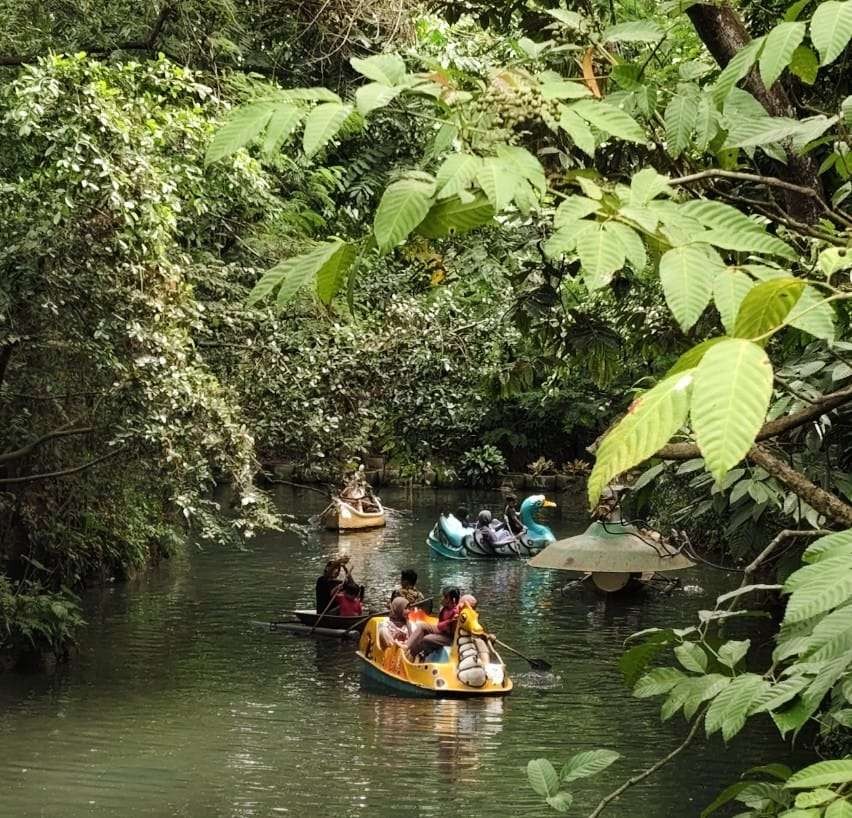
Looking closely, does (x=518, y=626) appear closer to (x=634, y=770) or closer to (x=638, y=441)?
→ (x=634, y=770)

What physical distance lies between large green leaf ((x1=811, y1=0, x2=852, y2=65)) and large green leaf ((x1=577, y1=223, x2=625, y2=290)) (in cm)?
41

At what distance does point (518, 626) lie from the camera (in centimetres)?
2077

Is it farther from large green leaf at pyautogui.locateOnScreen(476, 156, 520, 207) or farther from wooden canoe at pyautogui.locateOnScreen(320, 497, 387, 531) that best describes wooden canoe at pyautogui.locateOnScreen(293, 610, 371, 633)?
large green leaf at pyautogui.locateOnScreen(476, 156, 520, 207)

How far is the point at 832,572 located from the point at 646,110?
158 centimetres

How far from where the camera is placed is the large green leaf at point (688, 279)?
1828 mm

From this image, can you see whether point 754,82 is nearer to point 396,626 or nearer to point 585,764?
point 585,764

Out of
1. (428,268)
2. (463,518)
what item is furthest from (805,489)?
(463,518)

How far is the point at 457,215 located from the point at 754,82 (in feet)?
5.27

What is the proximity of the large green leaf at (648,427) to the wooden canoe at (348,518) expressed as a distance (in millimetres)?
29060

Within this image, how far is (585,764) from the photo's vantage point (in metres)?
2.51

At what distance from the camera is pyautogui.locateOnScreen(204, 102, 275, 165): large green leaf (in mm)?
2160

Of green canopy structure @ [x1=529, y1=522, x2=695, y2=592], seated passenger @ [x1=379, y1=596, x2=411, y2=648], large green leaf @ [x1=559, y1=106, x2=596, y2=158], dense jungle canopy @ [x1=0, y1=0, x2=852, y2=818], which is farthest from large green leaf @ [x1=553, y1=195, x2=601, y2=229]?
green canopy structure @ [x1=529, y1=522, x2=695, y2=592]

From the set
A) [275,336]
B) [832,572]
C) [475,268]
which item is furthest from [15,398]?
[832,572]

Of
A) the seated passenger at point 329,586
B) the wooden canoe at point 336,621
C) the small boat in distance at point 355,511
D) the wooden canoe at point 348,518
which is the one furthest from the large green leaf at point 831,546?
the wooden canoe at point 348,518
